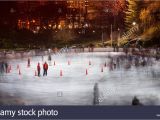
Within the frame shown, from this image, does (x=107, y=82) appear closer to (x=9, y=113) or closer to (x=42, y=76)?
(x=42, y=76)

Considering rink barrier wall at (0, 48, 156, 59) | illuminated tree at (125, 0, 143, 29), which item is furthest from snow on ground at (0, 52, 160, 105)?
illuminated tree at (125, 0, 143, 29)

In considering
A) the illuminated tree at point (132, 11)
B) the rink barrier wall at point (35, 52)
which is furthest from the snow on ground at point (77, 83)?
the illuminated tree at point (132, 11)

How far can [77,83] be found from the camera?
6.18 meters

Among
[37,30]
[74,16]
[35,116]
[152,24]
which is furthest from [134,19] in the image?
[35,116]

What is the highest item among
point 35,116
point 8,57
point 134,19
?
point 134,19

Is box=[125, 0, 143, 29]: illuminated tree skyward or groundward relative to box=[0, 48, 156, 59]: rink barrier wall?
skyward

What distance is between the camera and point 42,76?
6199 mm

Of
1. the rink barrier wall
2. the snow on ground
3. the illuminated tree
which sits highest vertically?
the illuminated tree

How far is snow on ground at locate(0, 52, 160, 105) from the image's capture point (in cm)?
612

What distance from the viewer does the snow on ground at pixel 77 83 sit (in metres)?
6.12

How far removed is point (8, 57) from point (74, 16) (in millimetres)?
831

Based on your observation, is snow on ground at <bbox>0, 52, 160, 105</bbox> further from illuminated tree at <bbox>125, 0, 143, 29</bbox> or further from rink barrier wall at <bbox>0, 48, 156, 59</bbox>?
illuminated tree at <bbox>125, 0, 143, 29</bbox>

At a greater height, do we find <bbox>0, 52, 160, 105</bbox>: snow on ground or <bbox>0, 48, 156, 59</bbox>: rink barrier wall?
<bbox>0, 48, 156, 59</bbox>: rink barrier wall

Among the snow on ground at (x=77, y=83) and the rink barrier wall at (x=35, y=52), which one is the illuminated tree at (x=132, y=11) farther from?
the snow on ground at (x=77, y=83)
